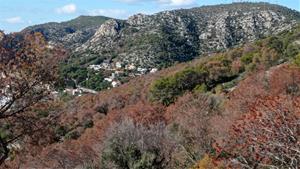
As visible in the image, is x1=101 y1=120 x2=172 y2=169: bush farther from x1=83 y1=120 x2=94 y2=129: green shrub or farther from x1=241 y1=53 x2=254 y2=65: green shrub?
x1=241 y1=53 x2=254 y2=65: green shrub

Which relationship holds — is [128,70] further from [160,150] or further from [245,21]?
[160,150]

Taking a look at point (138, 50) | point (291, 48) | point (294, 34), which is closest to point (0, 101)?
point (291, 48)

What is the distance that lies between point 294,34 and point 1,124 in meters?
84.3

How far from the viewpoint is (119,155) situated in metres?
27.5

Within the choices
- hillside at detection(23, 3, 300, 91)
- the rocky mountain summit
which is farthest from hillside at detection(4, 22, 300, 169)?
the rocky mountain summit

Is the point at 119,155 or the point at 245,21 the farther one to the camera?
the point at 245,21

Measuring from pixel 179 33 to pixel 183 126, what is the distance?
379ft

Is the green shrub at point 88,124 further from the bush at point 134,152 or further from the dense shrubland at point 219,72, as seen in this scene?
the bush at point 134,152

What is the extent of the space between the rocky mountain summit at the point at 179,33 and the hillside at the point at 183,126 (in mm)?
54625

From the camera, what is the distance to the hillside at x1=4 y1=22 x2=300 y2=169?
12.9 metres

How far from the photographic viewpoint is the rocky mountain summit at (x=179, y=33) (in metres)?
139

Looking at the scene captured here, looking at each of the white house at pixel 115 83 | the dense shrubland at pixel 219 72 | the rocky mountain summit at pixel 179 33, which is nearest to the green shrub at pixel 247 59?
the dense shrubland at pixel 219 72

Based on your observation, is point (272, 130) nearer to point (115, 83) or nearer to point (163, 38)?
point (115, 83)

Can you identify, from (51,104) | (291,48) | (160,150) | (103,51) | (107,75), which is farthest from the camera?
(103,51)
